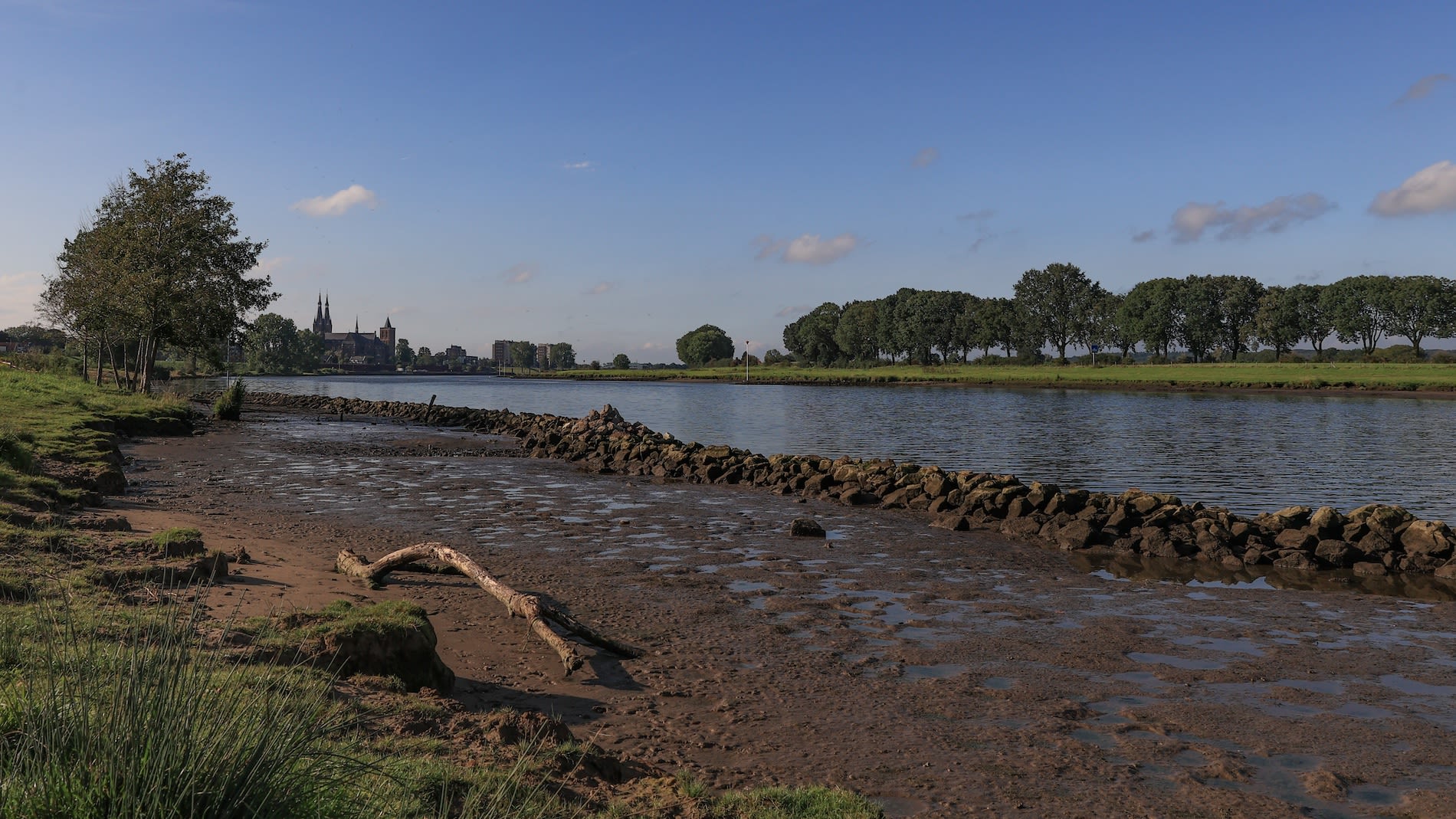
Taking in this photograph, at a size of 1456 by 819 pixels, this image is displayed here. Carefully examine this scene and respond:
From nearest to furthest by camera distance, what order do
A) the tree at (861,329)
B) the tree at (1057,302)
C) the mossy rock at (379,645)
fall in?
the mossy rock at (379,645) < the tree at (1057,302) < the tree at (861,329)

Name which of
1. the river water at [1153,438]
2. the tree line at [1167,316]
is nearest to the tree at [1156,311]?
the tree line at [1167,316]

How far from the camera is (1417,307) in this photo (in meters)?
125

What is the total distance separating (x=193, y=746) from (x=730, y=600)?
10421 mm

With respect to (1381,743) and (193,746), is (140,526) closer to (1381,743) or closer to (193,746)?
(193,746)

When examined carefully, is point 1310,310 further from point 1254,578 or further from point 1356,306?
point 1254,578

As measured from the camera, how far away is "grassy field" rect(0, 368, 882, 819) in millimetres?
3549

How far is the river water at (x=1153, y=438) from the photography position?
96.2 ft

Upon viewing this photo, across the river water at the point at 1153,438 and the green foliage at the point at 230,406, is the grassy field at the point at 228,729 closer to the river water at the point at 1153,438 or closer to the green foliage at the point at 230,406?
the river water at the point at 1153,438

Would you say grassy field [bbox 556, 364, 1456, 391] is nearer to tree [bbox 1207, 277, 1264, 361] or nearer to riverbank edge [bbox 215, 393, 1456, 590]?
tree [bbox 1207, 277, 1264, 361]

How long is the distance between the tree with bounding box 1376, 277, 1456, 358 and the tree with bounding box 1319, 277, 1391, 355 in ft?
1.99

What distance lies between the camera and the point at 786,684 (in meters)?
9.85

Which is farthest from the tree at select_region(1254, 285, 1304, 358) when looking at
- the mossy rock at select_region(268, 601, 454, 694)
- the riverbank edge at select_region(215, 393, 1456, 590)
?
the mossy rock at select_region(268, 601, 454, 694)

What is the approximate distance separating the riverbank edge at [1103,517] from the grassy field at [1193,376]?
325 ft

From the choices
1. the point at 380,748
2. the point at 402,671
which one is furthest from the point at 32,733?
the point at 402,671
